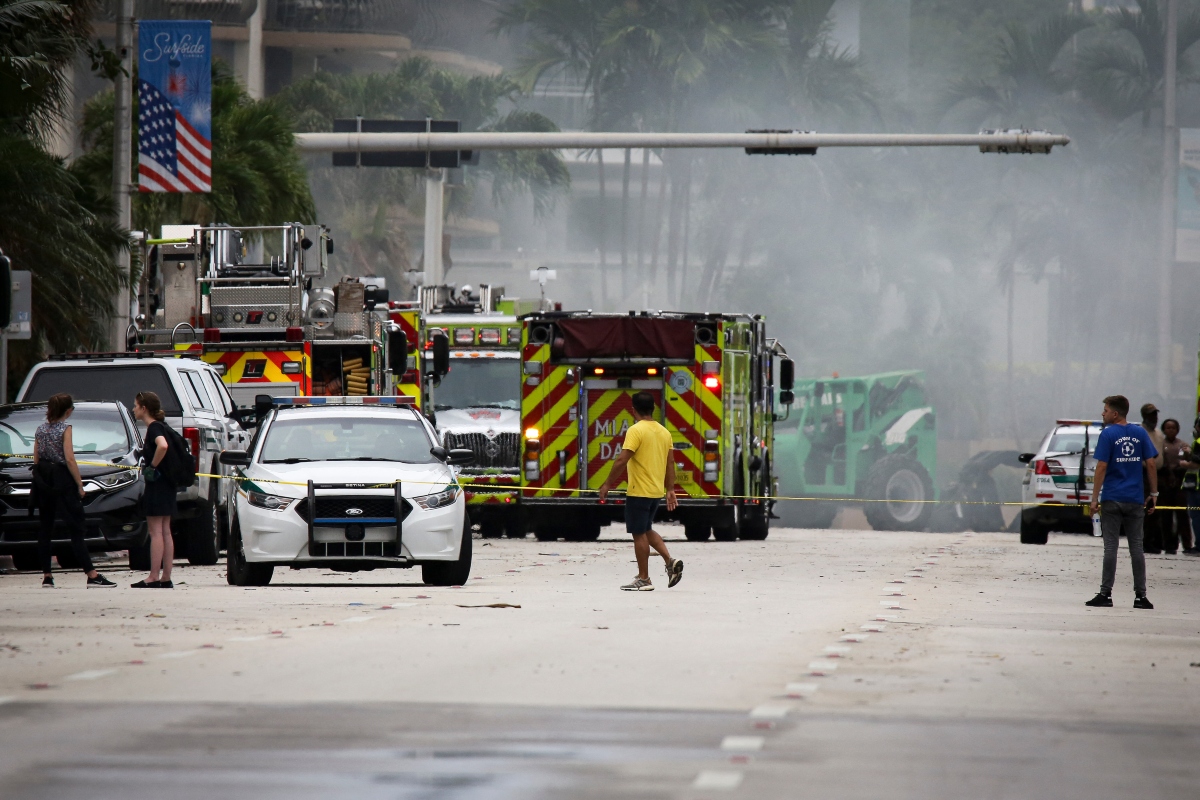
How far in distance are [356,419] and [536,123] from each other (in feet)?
170

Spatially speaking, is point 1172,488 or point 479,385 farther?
point 479,385

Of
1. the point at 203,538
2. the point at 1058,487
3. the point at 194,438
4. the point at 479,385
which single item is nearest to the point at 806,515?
the point at 479,385

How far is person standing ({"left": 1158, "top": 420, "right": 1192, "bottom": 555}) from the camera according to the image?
91.8 feet

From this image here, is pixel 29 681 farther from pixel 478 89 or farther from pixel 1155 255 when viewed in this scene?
pixel 1155 255

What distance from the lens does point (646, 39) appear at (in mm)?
74062

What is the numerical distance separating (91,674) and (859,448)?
35272 millimetres

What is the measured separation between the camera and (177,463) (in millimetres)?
18078

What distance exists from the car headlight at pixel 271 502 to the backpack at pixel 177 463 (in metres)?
0.65

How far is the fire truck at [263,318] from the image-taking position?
1064 inches

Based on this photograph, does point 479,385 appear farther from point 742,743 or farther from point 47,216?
point 742,743

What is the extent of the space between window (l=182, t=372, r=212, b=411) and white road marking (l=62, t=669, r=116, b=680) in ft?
35.9

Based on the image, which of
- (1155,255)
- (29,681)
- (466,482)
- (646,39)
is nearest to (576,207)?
(646,39)

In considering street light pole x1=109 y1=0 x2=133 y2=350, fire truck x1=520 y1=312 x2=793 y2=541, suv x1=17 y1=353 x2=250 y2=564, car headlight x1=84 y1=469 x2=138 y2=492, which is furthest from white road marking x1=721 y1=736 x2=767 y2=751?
street light pole x1=109 y1=0 x2=133 y2=350

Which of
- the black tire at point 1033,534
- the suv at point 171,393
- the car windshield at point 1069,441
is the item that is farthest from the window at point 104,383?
the car windshield at point 1069,441
